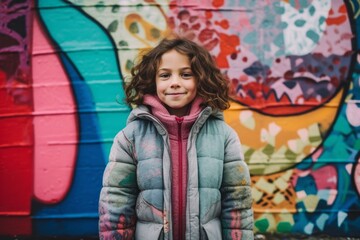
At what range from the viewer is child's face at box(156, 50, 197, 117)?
5.75 ft

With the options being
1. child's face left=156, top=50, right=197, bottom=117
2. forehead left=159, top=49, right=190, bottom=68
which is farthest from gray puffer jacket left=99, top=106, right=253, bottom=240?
forehead left=159, top=49, right=190, bottom=68

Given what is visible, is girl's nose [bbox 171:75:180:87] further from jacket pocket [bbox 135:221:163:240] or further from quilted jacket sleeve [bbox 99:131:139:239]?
jacket pocket [bbox 135:221:163:240]

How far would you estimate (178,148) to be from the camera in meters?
1.72

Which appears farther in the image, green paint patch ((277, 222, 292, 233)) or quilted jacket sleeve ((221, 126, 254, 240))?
green paint patch ((277, 222, 292, 233))

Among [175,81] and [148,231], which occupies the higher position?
[175,81]

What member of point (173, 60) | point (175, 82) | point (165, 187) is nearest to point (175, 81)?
point (175, 82)

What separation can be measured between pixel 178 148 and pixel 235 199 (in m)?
0.35

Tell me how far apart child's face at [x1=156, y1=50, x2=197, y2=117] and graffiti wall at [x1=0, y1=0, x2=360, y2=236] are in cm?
127

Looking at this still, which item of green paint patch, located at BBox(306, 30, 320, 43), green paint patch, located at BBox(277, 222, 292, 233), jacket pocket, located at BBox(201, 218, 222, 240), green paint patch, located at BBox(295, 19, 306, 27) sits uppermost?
green paint patch, located at BBox(295, 19, 306, 27)

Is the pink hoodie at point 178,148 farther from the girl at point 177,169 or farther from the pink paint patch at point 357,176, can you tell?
the pink paint patch at point 357,176

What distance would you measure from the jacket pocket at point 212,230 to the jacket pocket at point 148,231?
0.20 meters

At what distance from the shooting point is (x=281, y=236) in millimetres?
3020

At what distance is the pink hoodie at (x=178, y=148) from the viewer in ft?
5.46

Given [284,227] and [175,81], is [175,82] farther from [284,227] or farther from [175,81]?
[284,227]
